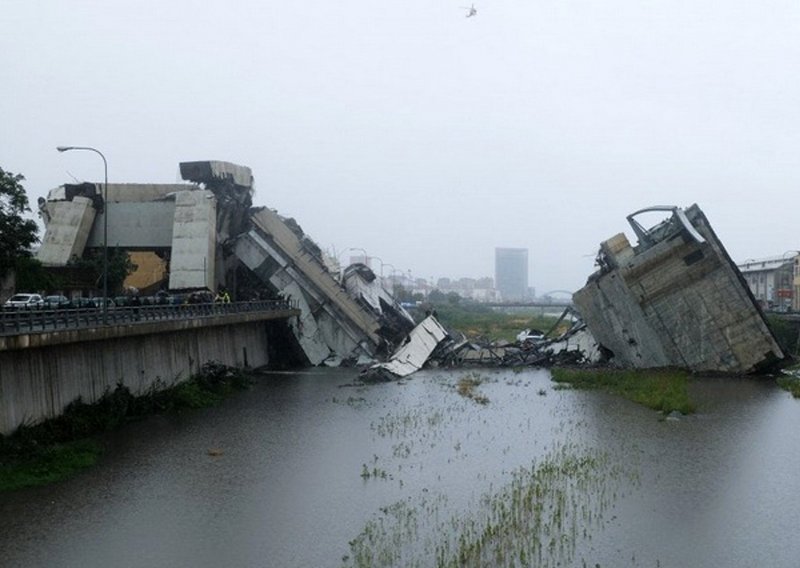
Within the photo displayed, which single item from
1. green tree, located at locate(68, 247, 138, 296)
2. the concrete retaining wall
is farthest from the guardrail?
green tree, located at locate(68, 247, 138, 296)

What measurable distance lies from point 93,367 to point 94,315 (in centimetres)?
183

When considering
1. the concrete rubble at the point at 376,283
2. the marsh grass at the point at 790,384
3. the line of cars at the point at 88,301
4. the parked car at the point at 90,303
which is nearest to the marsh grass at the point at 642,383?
the concrete rubble at the point at 376,283

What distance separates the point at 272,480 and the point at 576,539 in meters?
8.62

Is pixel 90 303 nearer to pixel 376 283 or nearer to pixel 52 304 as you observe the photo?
pixel 52 304

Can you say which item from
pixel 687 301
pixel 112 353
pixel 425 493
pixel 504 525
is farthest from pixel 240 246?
pixel 504 525

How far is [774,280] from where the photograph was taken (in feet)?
312

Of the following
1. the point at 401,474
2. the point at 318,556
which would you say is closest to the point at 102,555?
the point at 318,556

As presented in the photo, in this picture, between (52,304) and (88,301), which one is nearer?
(52,304)

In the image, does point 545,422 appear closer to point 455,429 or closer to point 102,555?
point 455,429

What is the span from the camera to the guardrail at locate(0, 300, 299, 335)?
2353 centimetres

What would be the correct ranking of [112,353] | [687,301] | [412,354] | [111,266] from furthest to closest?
[412,354]
[111,266]
[687,301]
[112,353]

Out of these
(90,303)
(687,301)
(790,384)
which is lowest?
(790,384)

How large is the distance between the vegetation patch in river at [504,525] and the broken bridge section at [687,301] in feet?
83.6

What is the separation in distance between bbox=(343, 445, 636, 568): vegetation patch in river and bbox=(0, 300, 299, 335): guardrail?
11.9 m
